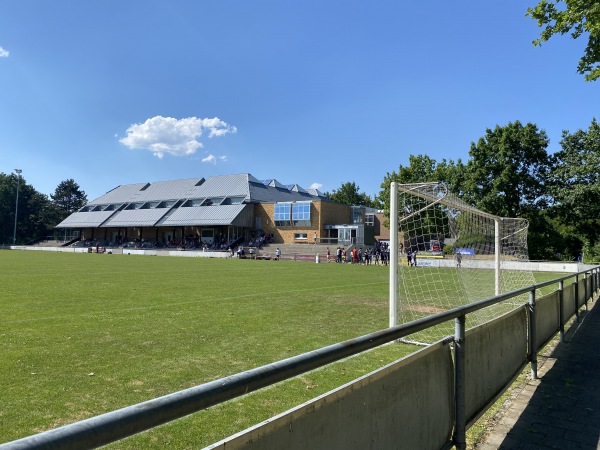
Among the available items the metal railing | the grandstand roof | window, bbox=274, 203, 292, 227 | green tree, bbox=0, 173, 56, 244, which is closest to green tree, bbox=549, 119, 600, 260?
window, bbox=274, 203, 292, 227

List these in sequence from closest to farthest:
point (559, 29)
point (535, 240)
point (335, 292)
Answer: point (559, 29), point (335, 292), point (535, 240)

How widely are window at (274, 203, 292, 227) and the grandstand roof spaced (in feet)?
14.9

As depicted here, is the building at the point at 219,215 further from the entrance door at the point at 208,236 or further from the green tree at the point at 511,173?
the green tree at the point at 511,173

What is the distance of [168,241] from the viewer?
72.2m

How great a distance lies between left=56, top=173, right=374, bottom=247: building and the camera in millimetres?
62906

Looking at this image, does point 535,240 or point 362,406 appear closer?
point 362,406

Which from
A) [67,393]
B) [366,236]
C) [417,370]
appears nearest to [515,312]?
[417,370]

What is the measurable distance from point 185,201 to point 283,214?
65.3 feet

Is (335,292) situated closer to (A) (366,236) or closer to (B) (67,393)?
(B) (67,393)

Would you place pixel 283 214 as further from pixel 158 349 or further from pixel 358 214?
pixel 158 349

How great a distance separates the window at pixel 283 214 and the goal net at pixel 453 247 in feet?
A: 153

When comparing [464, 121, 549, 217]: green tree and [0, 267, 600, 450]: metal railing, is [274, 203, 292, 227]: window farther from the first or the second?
[0, 267, 600, 450]: metal railing

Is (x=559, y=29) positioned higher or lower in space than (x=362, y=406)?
higher

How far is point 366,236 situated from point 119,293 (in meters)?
50.8
